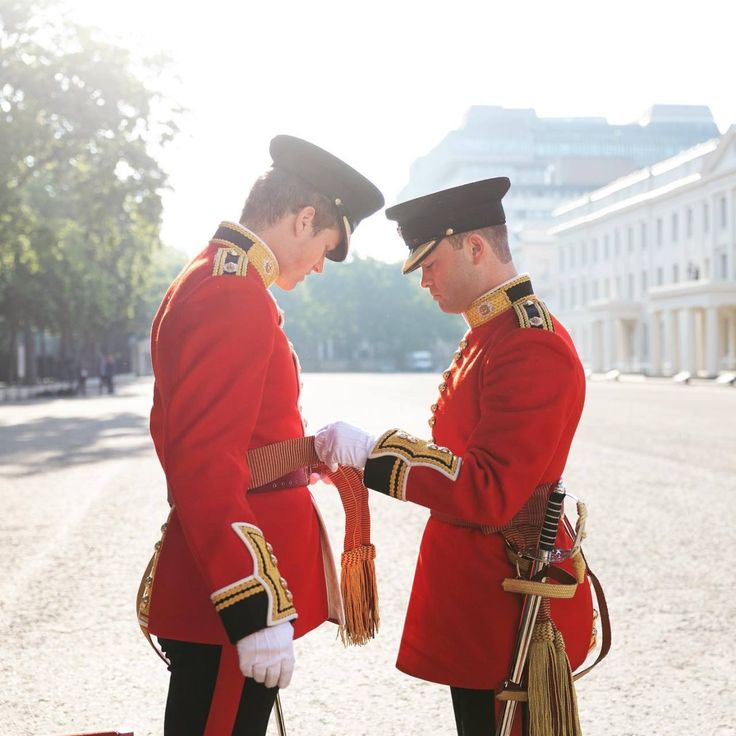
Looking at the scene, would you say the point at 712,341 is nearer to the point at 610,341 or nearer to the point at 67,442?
the point at 610,341

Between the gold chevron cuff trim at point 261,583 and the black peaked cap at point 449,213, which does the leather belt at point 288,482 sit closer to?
the gold chevron cuff trim at point 261,583

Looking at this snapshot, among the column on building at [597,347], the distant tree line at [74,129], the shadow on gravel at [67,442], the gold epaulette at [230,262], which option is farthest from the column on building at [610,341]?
the gold epaulette at [230,262]

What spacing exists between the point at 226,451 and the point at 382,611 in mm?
4412

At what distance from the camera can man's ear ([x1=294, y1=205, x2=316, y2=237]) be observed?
112 inches

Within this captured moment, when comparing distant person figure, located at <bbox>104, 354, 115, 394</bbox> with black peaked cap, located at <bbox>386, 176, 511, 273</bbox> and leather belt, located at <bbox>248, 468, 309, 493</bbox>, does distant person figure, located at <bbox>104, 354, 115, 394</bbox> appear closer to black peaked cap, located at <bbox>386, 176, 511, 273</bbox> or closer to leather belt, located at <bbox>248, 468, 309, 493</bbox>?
black peaked cap, located at <bbox>386, 176, 511, 273</bbox>

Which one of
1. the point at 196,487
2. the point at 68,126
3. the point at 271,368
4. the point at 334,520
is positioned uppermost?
the point at 68,126

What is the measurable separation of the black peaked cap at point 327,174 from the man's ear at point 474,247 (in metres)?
0.29

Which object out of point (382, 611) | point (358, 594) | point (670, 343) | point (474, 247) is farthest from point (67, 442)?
point (670, 343)

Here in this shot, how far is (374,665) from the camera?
5793 mm

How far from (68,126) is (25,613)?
895 inches

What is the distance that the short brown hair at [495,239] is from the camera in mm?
3047

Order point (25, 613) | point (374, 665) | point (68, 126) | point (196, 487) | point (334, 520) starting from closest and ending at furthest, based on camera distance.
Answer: point (196, 487)
point (374, 665)
point (25, 613)
point (334, 520)
point (68, 126)

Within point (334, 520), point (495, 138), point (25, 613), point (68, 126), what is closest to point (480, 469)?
point (25, 613)

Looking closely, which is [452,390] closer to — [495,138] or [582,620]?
[582,620]
